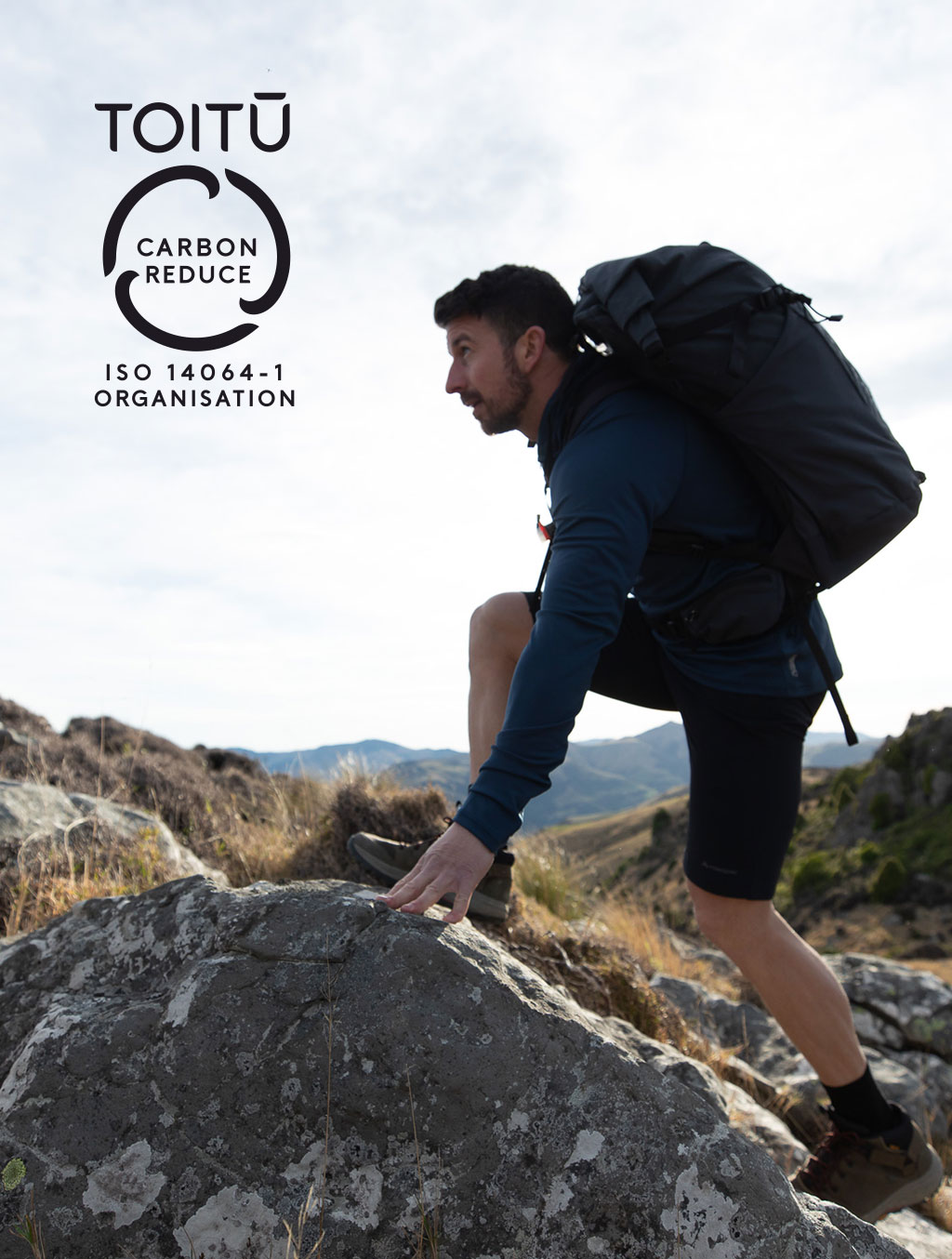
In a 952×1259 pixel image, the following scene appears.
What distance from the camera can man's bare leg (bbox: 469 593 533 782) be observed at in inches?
132

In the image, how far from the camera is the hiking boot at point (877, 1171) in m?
2.93

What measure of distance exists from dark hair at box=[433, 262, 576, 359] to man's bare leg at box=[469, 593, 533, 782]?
37.2 inches

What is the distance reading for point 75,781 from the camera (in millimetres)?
7699

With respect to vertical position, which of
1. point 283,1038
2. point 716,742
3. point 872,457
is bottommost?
point 283,1038

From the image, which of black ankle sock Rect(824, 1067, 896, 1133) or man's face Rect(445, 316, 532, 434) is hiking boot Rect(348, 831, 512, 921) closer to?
black ankle sock Rect(824, 1067, 896, 1133)

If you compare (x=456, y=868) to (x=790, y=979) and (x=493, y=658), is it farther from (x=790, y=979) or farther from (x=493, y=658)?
(x=790, y=979)

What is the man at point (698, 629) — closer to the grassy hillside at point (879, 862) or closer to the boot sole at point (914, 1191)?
the boot sole at point (914, 1191)

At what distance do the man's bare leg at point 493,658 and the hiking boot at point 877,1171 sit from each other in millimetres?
1761

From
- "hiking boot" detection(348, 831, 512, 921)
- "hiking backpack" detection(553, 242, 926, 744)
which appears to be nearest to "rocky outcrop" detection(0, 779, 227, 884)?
"hiking boot" detection(348, 831, 512, 921)

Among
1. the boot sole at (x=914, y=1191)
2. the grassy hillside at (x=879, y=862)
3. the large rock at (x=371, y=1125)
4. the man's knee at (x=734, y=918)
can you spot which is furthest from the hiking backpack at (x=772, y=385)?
the grassy hillside at (x=879, y=862)

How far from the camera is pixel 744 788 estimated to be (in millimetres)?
2898

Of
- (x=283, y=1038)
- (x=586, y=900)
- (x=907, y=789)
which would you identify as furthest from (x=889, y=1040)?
(x=907, y=789)

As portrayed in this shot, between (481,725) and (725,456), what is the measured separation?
1.31 meters

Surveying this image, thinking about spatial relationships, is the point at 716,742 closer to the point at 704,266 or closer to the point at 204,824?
the point at 704,266
